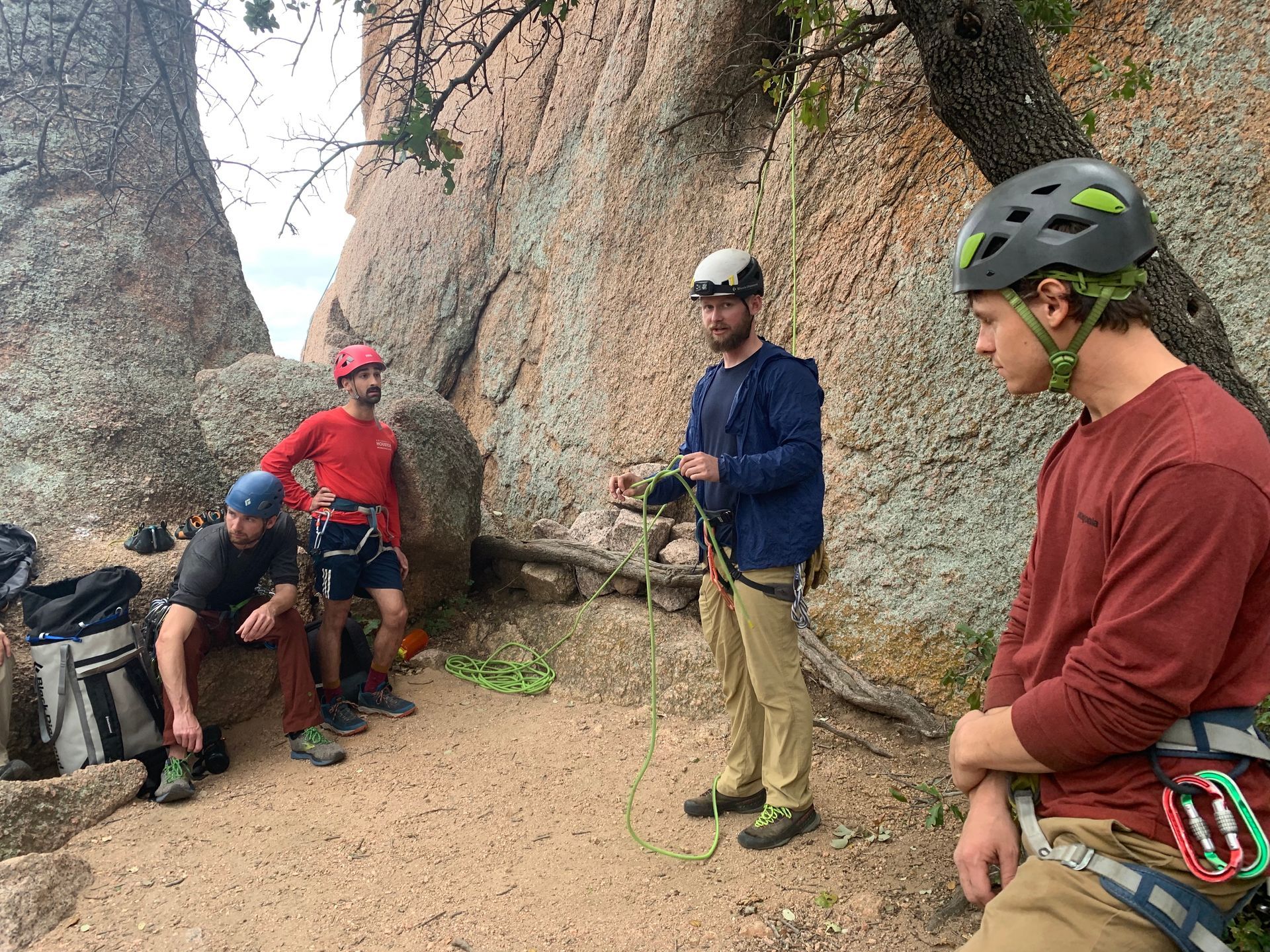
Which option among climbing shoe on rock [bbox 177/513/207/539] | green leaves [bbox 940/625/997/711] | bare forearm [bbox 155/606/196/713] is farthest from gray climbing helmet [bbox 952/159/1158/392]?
climbing shoe on rock [bbox 177/513/207/539]

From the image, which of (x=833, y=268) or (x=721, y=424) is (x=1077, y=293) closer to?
(x=721, y=424)

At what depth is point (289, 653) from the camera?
175 inches

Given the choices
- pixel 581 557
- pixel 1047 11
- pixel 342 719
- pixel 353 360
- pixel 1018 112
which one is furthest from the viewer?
pixel 581 557

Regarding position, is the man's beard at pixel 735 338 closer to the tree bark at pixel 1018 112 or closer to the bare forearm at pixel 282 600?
the tree bark at pixel 1018 112

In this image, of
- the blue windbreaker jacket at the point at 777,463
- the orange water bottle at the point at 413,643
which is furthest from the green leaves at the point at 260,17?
the orange water bottle at the point at 413,643

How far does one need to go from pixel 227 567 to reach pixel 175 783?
1.08 metres

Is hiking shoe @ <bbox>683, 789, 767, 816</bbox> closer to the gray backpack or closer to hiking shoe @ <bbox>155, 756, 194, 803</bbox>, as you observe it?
hiking shoe @ <bbox>155, 756, 194, 803</bbox>

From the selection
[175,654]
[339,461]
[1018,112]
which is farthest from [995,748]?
[339,461]

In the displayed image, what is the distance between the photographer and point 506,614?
19.9 ft

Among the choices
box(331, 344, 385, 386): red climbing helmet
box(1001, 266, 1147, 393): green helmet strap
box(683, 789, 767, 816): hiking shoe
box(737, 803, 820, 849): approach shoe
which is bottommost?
box(683, 789, 767, 816): hiking shoe

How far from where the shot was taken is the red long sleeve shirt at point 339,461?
15.7ft

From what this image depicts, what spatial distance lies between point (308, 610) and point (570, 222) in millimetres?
4582

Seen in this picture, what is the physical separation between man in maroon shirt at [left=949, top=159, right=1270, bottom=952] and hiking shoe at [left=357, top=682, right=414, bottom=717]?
4046 mm

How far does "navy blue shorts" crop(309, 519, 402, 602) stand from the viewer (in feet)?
15.7
